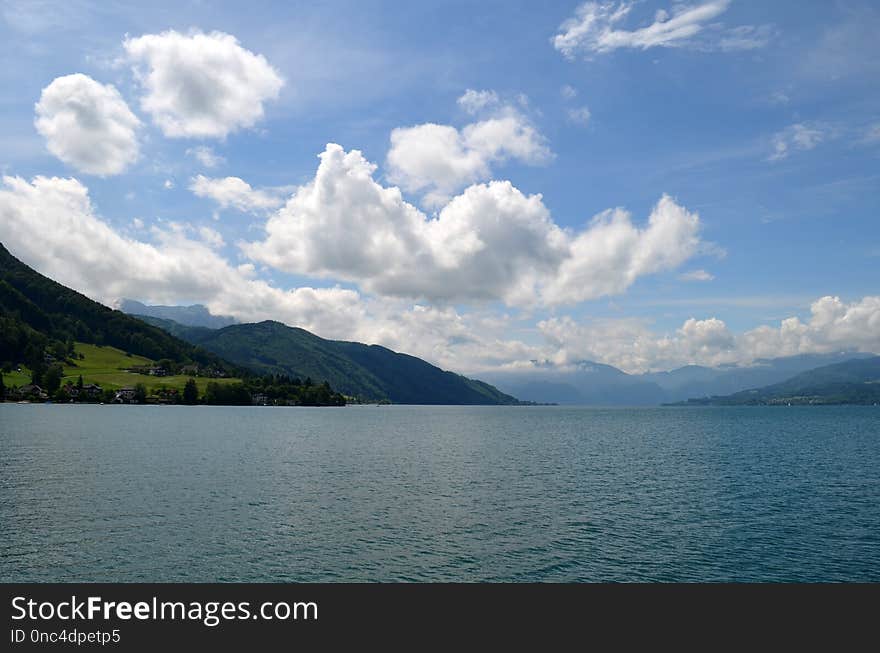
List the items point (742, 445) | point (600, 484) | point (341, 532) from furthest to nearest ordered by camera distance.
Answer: point (742, 445)
point (600, 484)
point (341, 532)

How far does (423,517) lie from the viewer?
229 ft

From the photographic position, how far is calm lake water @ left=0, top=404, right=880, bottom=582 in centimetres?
5062

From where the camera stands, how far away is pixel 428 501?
80.2 m

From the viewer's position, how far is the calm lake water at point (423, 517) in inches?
1993

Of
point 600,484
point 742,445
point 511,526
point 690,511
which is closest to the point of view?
point 511,526
